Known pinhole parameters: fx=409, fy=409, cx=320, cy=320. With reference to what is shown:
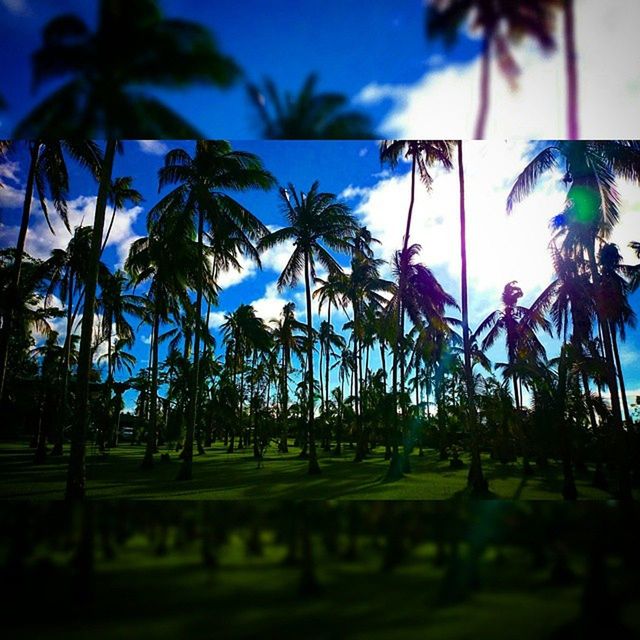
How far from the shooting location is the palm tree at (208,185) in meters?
12.1

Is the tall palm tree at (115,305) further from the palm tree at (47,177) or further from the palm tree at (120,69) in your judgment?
the palm tree at (120,69)

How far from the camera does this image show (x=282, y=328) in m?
28.5

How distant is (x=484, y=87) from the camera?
2805 mm

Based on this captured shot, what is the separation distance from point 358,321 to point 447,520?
1824cm

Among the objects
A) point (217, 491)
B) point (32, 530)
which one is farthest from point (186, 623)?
point (217, 491)

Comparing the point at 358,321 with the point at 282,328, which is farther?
the point at 282,328

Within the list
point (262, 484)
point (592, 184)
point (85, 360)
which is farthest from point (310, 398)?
point (592, 184)

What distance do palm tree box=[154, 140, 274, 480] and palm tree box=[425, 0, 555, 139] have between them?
9.87 metres

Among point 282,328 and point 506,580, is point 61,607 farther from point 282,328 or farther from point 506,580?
point 282,328

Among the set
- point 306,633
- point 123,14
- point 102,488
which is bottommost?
point 102,488

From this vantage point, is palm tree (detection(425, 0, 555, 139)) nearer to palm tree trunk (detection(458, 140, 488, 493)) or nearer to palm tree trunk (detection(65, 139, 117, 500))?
palm tree trunk (detection(65, 139, 117, 500))

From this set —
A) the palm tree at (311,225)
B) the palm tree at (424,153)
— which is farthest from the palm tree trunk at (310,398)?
the palm tree at (424,153)

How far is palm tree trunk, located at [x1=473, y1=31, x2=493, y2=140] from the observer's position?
93.2 inches

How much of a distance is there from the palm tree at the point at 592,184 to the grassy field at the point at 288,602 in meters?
8.98
